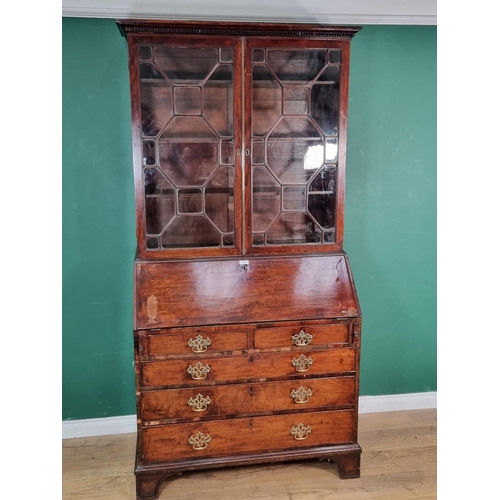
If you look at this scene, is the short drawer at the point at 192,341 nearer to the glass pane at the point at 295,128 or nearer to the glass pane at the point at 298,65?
the glass pane at the point at 295,128

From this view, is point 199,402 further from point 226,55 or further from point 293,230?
point 226,55

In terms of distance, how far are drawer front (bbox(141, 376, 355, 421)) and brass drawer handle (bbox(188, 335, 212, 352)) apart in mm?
182

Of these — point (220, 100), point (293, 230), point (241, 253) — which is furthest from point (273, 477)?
point (220, 100)

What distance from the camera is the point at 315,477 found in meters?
2.39

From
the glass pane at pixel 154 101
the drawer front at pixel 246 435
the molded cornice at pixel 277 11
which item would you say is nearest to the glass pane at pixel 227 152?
the glass pane at pixel 154 101

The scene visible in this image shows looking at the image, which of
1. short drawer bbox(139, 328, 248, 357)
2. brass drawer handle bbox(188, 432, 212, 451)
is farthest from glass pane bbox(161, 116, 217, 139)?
brass drawer handle bbox(188, 432, 212, 451)

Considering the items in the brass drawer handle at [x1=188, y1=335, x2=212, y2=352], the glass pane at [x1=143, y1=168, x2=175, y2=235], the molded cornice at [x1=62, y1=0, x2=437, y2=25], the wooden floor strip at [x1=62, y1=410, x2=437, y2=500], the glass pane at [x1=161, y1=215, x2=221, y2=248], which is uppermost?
the molded cornice at [x1=62, y1=0, x2=437, y2=25]

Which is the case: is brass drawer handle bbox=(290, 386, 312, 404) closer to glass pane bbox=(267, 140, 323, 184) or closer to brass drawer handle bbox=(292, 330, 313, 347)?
brass drawer handle bbox=(292, 330, 313, 347)

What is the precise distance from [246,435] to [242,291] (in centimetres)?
67

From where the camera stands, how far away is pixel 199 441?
226 centimetres

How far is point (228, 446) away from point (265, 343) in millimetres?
516

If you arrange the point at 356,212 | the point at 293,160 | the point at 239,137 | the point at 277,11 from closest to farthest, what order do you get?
the point at 239,137 < the point at 293,160 < the point at 277,11 < the point at 356,212

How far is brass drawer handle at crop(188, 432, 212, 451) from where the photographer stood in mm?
2248

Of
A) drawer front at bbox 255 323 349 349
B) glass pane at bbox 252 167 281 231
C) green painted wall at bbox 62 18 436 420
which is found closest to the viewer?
drawer front at bbox 255 323 349 349
